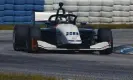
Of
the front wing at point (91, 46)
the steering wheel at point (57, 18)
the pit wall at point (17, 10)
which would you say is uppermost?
the steering wheel at point (57, 18)

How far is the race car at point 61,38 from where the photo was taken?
1523 cm

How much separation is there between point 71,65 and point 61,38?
3.29m

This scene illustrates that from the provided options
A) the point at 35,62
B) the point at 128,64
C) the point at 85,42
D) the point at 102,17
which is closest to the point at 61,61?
the point at 35,62

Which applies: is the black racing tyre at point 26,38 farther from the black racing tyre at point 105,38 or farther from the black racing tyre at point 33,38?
the black racing tyre at point 105,38

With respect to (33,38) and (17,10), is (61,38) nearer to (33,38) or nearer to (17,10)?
(33,38)

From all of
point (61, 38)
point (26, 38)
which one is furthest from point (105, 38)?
point (26, 38)

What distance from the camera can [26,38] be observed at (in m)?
16.0

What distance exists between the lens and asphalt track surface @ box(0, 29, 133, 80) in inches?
412

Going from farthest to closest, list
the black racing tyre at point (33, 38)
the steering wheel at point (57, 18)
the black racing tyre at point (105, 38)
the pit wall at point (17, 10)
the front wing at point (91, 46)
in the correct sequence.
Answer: the pit wall at point (17, 10) → the steering wheel at point (57, 18) → the black racing tyre at point (105, 38) → the black racing tyre at point (33, 38) → the front wing at point (91, 46)

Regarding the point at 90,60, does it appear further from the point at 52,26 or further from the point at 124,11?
the point at 124,11

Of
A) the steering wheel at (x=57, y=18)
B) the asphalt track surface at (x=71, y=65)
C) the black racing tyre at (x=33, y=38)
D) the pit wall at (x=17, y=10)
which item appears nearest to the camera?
the asphalt track surface at (x=71, y=65)

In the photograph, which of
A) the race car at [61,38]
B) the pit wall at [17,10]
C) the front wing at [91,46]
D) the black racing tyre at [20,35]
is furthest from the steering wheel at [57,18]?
the pit wall at [17,10]

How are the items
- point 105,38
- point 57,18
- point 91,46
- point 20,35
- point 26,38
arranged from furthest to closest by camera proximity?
point 57,18 < point 20,35 < point 26,38 < point 105,38 < point 91,46

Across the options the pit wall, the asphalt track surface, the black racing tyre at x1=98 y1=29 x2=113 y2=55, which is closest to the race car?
the black racing tyre at x1=98 y1=29 x2=113 y2=55
